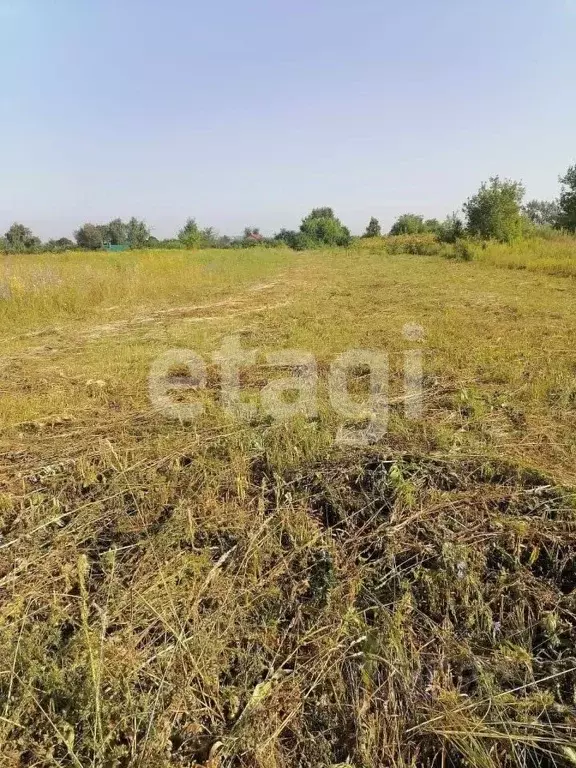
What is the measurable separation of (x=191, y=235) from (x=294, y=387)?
112 feet

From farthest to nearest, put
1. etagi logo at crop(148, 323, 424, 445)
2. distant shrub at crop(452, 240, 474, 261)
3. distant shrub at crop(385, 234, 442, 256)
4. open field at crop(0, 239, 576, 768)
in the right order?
distant shrub at crop(385, 234, 442, 256) < distant shrub at crop(452, 240, 474, 261) < etagi logo at crop(148, 323, 424, 445) < open field at crop(0, 239, 576, 768)

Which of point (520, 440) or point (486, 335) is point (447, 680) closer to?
point (520, 440)

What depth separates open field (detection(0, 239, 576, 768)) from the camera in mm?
1213

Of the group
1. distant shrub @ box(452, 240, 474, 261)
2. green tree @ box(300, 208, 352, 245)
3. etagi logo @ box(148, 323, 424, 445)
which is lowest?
etagi logo @ box(148, 323, 424, 445)

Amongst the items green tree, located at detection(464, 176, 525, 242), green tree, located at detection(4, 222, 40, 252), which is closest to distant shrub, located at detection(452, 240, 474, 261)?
green tree, located at detection(464, 176, 525, 242)

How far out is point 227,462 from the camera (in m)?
2.47

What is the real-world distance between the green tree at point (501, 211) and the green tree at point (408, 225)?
14.3 m

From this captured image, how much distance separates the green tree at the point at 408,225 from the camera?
34.2 metres

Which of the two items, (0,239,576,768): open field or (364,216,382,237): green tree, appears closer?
(0,239,576,768): open field

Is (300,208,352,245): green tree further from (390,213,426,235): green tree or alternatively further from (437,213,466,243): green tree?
(437,213,466,243): green tree

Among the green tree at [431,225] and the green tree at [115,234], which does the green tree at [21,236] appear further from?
the green tree at [431,225]

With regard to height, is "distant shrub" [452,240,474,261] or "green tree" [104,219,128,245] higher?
"green tree" [104,219,128,245]

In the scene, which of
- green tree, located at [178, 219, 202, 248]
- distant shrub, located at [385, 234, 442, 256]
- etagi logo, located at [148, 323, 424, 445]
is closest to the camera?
etagi logo, located at [148, 323, 424, 445]

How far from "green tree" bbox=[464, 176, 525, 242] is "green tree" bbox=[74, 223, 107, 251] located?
123 ft
